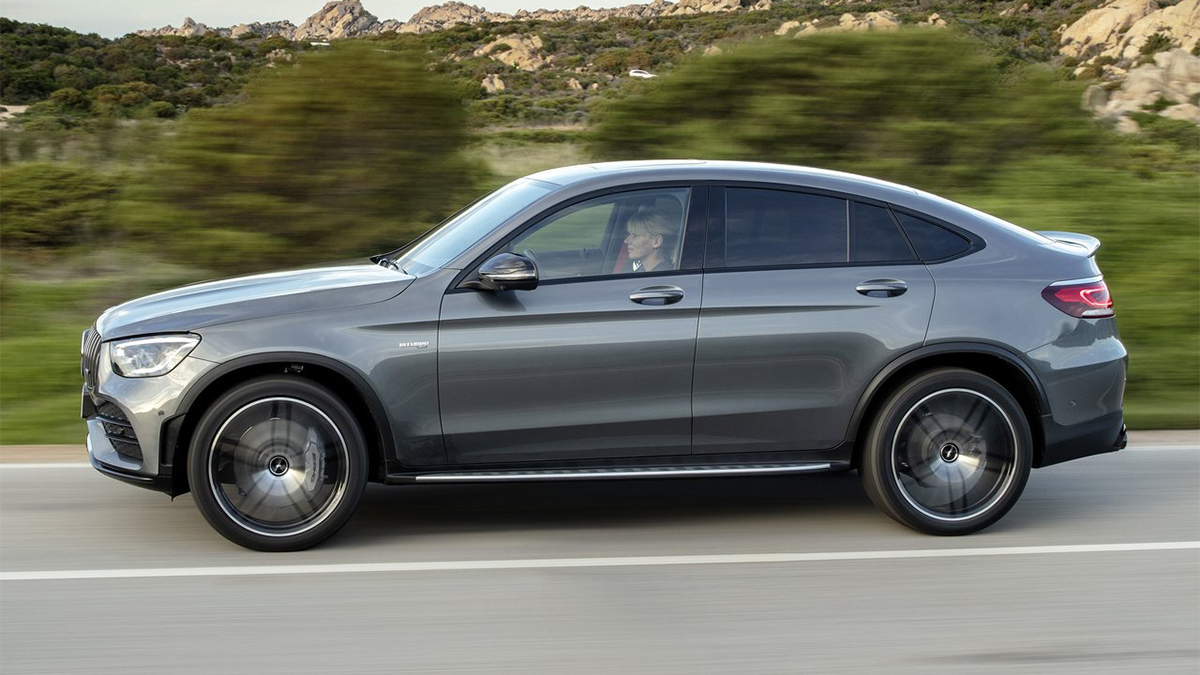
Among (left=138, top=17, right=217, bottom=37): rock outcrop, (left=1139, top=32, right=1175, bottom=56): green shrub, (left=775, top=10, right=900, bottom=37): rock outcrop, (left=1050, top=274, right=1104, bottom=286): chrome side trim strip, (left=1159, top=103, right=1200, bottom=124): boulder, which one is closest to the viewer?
(left=1050, top=274, right=1104, bottom=286): chrome side trim strip

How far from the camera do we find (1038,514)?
6516mm

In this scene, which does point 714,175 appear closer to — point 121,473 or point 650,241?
point 650,241

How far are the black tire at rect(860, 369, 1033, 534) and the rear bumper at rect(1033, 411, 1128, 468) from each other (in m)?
0.12

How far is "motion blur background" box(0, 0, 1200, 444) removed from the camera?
11094mm

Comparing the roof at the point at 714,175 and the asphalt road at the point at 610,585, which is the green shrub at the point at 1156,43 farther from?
the roof at the point at 714,175

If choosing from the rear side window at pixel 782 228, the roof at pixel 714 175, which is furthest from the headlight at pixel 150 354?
the rear side window at pixel 782 228

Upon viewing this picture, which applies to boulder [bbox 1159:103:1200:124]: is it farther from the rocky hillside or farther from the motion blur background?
the motion blur background

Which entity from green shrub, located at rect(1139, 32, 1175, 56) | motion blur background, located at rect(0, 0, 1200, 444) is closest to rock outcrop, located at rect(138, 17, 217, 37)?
motion blur background, located at rect(0, 0, 1200, 444)

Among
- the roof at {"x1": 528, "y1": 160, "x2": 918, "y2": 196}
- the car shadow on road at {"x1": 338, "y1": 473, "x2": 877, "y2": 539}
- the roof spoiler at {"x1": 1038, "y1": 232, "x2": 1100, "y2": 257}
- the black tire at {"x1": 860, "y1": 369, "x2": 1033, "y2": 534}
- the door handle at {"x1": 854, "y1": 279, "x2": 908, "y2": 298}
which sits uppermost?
the roof at {"x1": 528, "y1": 160, "x2": 918, "y2": 196}

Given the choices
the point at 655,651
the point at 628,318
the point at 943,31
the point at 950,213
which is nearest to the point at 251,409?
the point at 628,318

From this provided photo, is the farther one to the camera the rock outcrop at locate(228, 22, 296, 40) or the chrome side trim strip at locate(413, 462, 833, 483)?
the rock outcrop at locate(228, 22, 296, 40)

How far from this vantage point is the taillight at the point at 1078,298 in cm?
615

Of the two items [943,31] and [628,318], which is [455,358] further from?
[943,31]

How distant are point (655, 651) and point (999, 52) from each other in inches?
478
